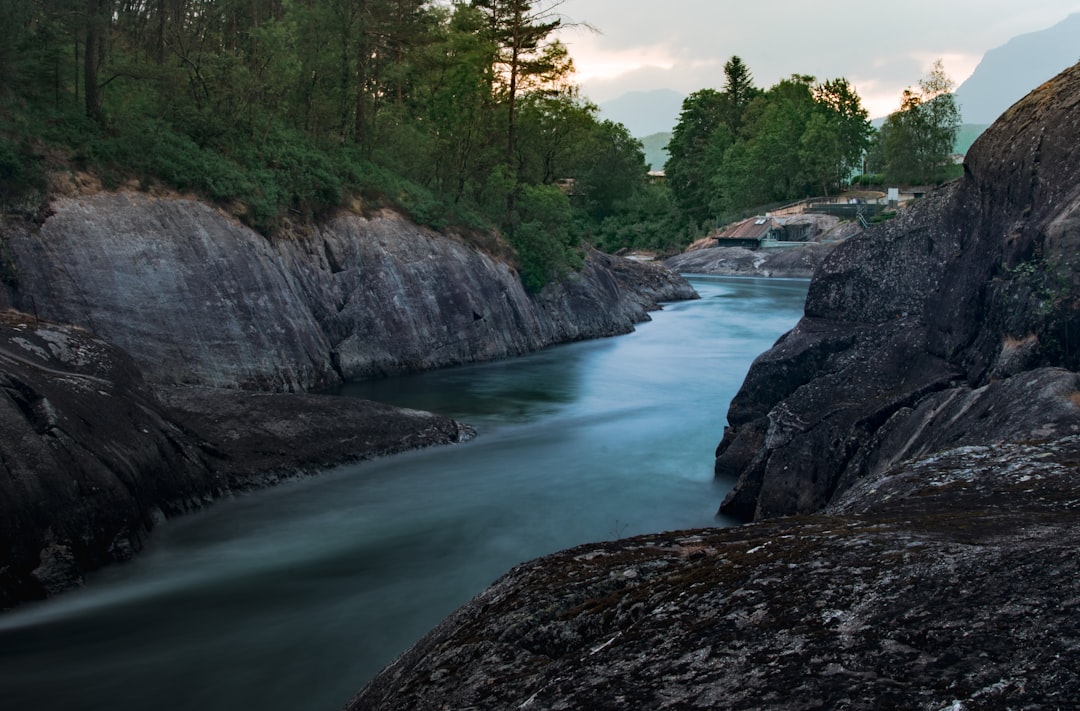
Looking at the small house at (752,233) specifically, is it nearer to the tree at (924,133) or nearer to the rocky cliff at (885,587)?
the tree at (924,133)

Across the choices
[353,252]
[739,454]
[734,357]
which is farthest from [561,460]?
[734,357]

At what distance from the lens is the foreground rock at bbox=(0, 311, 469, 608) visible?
1152cm

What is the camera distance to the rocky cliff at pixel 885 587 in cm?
357

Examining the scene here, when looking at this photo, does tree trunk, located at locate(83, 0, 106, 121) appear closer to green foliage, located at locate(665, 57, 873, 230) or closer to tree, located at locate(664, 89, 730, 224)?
green foliage, located at locate(665, 57, 873, 230)

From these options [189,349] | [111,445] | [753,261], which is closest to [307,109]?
[189,349]

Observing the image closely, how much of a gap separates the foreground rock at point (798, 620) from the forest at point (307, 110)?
19749 millimetres

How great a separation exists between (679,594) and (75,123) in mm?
24541

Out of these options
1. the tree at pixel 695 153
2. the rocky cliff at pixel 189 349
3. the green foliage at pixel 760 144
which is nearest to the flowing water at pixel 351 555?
the rocky cliff at pixel 189 349

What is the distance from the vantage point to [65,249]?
21.0 m

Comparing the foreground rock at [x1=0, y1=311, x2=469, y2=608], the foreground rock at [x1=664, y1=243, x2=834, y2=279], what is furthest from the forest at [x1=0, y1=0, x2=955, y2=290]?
the foreground rock at [x1=664, y1=243, x2=834, y2=279]

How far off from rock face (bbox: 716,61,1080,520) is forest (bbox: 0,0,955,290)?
1734cm

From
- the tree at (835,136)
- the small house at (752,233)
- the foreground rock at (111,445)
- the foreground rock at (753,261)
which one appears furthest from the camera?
the tree at (835,136)

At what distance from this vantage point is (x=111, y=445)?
13320 millimetres

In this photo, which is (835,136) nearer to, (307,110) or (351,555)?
(307,110)
